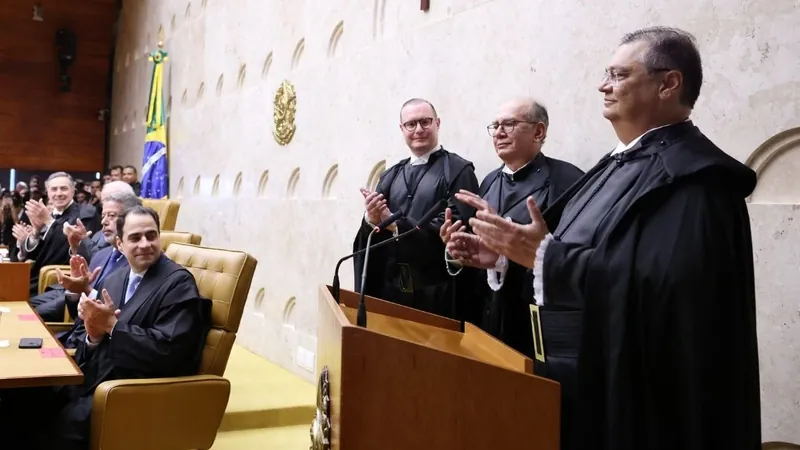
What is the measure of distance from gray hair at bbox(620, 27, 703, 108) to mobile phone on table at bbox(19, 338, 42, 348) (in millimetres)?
2208

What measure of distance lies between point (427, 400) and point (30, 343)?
1937 millimetres

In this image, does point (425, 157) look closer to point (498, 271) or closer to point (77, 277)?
point (498, 271)

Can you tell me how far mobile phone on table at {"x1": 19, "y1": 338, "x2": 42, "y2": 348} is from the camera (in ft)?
8.45

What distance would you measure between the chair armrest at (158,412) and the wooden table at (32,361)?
0.58 feet

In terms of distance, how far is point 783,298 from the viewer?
196cm

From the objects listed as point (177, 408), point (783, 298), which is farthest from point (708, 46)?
point (177, 408)

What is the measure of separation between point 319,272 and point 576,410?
3.38m

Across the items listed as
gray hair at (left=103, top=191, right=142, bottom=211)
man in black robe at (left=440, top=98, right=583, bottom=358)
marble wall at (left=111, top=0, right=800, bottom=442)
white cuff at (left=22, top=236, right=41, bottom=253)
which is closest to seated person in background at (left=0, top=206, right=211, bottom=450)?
man in black robe at (left=440, top=98, right=583, bottom=358)

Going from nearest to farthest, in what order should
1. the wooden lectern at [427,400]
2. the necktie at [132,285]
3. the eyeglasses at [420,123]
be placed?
1. the wooden lectern at [427,400]
2. the necktie at [132,285]
3. the eyeglasses at [420,123]

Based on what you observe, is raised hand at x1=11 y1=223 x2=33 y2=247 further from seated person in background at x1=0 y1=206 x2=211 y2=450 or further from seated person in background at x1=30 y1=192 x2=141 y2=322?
seated person in background at x1=0 y1=206 x2=211 y2=450

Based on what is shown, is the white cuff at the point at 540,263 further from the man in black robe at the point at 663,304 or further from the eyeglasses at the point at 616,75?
the eyeglasses at the point at 616,75

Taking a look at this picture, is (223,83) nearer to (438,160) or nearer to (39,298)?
(39,298)

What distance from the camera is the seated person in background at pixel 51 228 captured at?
530cm

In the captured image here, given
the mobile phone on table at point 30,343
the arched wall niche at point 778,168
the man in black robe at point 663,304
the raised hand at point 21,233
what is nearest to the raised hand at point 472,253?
the man in black robe at point 663,304
